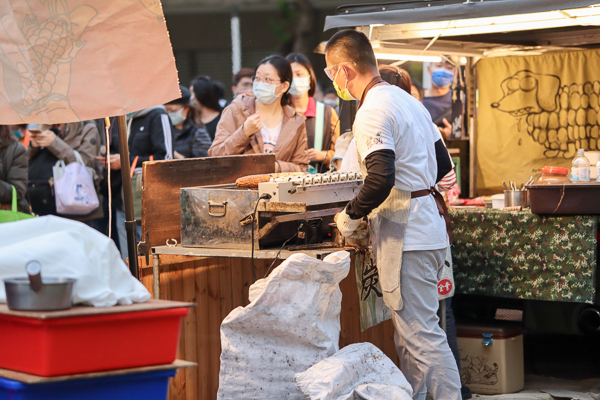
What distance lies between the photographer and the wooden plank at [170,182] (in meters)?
Answer: 3.86

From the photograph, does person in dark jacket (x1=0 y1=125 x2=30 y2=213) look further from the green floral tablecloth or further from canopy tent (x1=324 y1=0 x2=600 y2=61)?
the green floral tablecloth

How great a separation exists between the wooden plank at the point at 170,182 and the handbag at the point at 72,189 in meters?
2.57

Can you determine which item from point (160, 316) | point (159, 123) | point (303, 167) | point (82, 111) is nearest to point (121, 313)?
point (160, 316)

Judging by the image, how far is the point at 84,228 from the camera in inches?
89.2

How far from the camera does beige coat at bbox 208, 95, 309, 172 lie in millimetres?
4914

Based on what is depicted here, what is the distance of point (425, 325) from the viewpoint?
139 inches

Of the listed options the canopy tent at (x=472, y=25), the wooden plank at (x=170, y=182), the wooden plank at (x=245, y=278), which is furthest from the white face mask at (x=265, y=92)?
the wooden plank at (x=245, y=278)

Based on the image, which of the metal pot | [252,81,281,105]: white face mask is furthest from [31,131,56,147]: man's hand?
the metal pot

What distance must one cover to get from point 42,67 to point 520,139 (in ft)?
13.8

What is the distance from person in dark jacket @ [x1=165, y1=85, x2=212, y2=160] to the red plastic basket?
15.6ft

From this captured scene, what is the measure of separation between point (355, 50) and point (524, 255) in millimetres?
1761

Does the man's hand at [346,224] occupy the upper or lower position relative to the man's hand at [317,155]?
lower

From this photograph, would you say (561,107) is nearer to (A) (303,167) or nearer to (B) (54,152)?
(A) (303,167)

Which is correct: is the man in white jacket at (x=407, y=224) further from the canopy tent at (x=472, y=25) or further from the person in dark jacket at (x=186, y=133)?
the person in dark jacket at (x=186, y=133)
